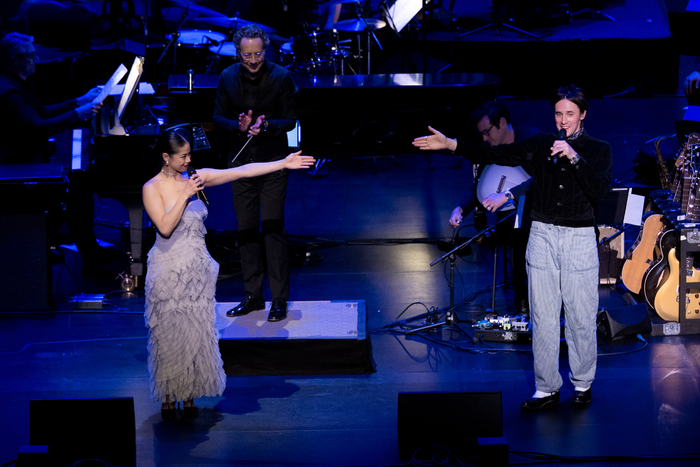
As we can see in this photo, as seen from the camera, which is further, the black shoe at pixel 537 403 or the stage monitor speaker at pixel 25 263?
the stage monitor speaker at pixel 25 263

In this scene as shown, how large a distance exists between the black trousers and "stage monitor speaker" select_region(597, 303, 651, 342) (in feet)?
7.18

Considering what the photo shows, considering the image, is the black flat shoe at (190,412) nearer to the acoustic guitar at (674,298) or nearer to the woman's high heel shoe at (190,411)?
the woman's high heel shoe at (190,411)

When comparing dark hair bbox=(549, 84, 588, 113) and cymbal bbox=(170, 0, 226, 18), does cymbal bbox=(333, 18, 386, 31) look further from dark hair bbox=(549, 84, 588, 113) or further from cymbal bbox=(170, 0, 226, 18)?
dark hair bbox=(549, 84, 588, 113)

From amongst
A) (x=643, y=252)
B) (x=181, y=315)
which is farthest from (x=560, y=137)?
(x=643, y=252)

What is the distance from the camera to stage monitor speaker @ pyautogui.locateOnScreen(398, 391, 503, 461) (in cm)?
401

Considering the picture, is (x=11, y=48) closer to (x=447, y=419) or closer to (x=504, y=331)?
(x=504, y=331)

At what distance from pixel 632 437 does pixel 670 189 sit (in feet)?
9.07

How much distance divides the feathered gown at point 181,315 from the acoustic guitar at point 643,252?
137 inches

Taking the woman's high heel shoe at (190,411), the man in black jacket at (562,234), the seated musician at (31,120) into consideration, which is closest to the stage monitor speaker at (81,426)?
the woman's high heel shoe at (190,411)

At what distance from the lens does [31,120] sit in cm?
710

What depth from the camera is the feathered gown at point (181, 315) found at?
464cm

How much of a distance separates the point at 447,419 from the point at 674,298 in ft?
8.84

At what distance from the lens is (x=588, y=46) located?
1176cm

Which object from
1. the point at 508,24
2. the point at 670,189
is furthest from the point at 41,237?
the point at 508,24
